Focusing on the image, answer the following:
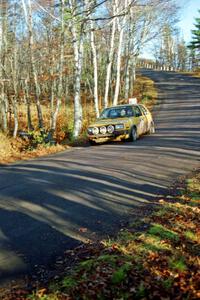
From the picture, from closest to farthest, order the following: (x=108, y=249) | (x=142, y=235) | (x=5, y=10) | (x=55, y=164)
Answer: (x=108, y=249) < (x=142, y=235) < (x=55, y=164) < (x=5, y=10)

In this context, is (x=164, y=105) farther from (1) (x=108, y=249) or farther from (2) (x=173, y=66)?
(2) (x=173, y=66)

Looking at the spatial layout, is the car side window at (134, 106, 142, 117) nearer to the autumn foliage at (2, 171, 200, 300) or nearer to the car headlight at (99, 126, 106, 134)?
the car headlight at (99, 126, 106, 134)

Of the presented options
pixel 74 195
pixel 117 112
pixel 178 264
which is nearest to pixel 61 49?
pixel 117 112

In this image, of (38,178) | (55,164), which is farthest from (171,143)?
(38,178)

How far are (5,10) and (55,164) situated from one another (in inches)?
815

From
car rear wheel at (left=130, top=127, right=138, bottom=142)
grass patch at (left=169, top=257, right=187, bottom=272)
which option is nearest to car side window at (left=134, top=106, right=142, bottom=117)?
car rear wheel at (left=130, top=127, right=138, bottom=142)

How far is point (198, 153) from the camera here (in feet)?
43.8

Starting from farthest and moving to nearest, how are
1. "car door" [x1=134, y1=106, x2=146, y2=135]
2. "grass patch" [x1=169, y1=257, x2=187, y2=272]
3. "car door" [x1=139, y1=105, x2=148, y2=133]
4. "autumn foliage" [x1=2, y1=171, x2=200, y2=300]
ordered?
"car door" [x1=139, y1=105, x2=148, y2=133], "car door" [x1=134, y1=106, x2=146, y2=135], "grass patch" [x1=169, y1=257, x2=187, y2=272], "autumn foliage" [x1=2, y1=171, x2=200, y2=300]

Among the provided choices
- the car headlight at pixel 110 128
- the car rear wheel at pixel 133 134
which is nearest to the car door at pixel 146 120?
the car rear wheel at pixel 133 134

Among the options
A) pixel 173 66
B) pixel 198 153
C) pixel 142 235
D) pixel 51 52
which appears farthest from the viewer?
pixel 173 66

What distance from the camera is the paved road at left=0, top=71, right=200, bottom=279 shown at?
223 inches

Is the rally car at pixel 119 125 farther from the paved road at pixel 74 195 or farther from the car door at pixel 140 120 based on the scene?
the paved road at pixel 74 195

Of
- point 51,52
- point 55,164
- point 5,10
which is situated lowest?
point 55,164

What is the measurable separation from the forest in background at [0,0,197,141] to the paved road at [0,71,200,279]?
6.55 metres
